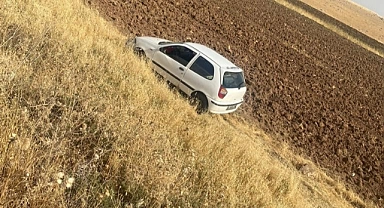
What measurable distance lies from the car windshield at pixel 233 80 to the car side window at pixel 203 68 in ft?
1.37

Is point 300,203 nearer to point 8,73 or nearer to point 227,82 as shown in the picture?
point 227,82

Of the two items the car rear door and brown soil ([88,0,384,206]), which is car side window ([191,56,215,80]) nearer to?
the car rear door

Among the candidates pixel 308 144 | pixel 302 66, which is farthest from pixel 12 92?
pixel 302 66

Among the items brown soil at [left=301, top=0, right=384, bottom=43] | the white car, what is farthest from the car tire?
brown soil at [left=301, top=0, right=384, bottom=43]

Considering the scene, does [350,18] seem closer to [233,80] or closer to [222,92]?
[233,80]

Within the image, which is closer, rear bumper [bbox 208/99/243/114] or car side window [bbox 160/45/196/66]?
rear bumper [bbox 208/99/243/114]

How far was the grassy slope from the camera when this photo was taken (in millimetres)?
2396

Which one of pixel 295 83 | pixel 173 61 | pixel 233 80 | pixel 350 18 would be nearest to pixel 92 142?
pixel 173 61

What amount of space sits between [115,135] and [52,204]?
113 centimetres

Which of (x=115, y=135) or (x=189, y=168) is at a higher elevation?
(x=115, y=135)

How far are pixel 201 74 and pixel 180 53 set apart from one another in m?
0.96

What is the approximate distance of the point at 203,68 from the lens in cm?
861

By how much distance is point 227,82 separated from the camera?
28.3ft

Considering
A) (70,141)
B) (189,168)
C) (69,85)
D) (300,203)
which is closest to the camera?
(70,141)
